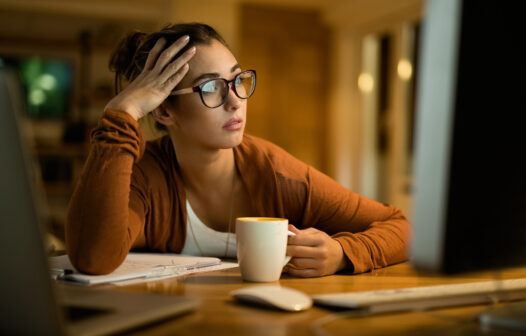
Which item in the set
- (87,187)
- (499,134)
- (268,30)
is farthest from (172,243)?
(268,30)

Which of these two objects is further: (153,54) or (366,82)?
(366,82)

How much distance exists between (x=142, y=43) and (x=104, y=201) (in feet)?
1.70

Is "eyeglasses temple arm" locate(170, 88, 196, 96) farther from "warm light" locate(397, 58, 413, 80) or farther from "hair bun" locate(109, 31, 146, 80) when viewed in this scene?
"warm light" locate(397, 58, 413, 80)

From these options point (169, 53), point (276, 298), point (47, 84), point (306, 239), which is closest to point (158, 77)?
→ point (169, 53)

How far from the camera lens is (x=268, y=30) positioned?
548 centimetres

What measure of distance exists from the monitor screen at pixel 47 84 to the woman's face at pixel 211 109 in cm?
505

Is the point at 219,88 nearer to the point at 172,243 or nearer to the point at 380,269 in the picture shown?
the point at 172,243

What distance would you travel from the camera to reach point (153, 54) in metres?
1.28

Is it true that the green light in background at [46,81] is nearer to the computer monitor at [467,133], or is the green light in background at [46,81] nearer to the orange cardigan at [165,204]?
the orange cardigan at [165,204]

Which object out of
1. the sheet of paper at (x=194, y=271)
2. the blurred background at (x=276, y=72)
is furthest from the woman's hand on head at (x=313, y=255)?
the blurred background at (x=276, y=72)

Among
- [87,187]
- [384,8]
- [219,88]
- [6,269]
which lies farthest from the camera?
[384,8]

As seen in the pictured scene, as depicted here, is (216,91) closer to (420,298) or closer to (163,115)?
(163,115)

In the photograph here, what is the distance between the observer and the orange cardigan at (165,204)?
3.36 feet

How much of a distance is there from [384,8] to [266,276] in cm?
422
